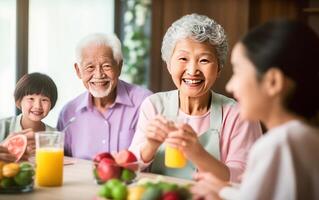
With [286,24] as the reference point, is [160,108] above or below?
below

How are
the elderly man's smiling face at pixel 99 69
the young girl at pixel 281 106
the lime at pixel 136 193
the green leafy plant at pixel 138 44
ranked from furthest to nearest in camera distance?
1. the green leafy plant at pixel 138 44
2. the elderly man's smiling face at pixel 99 69
3. the lime at pixel 136 193
4. the young girl at pixel 281 106

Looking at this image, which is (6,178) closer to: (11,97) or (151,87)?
(11,97)

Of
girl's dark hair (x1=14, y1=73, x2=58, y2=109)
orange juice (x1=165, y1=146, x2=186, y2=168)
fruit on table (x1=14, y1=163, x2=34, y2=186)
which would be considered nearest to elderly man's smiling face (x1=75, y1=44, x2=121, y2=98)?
girl's dark hair (x1=14, y1=73, x2=58, y2=109)

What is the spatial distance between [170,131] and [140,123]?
374mm

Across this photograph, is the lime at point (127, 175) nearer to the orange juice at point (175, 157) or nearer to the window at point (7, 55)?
the orange juice at point (175, 157)

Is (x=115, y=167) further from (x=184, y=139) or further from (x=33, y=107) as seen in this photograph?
(x=33, y=107)

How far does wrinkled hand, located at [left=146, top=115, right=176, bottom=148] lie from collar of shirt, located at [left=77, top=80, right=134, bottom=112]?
0.37 m

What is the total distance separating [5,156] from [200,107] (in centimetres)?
67

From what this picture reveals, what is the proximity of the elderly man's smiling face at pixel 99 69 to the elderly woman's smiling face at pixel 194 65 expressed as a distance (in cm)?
25

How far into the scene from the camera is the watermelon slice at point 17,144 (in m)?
1.80

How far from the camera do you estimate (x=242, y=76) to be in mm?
1109

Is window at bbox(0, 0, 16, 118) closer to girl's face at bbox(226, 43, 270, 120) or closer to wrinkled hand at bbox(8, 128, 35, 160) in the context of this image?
wrinkled hand at bbox(8, 128, 35, 160)

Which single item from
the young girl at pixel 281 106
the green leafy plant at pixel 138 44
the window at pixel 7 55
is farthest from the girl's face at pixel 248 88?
the green leafy plant at pixel 138 44

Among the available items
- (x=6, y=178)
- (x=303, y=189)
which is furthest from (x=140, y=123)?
(x=303, y=189)
